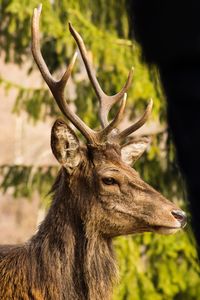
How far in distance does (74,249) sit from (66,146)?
0.64m

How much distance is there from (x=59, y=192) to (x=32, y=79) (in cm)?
1093

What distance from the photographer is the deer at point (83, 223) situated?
5.36 meters

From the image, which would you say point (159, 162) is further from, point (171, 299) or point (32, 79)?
point (32, 79)

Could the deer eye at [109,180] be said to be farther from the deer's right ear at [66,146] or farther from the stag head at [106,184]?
the deer's right ear at [66,146]

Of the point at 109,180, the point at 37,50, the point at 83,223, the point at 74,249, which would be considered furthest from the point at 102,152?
the point at 37,50

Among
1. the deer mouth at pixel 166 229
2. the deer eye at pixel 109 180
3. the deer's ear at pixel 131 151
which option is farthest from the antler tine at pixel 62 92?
the deer mouth at pixel 166 229

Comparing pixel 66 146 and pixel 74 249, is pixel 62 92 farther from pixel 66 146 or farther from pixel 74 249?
pixel 74 249

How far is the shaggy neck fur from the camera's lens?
5.44 metres

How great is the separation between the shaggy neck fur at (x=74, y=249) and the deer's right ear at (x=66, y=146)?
9 centimetres

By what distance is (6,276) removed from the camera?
5.27 m

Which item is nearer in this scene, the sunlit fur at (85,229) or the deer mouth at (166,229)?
the deer mouth at (166,229)

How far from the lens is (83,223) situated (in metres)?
5.54

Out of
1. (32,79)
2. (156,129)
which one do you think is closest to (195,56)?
(156,129)

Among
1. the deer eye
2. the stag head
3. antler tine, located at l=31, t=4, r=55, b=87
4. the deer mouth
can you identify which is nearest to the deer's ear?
the stag head
